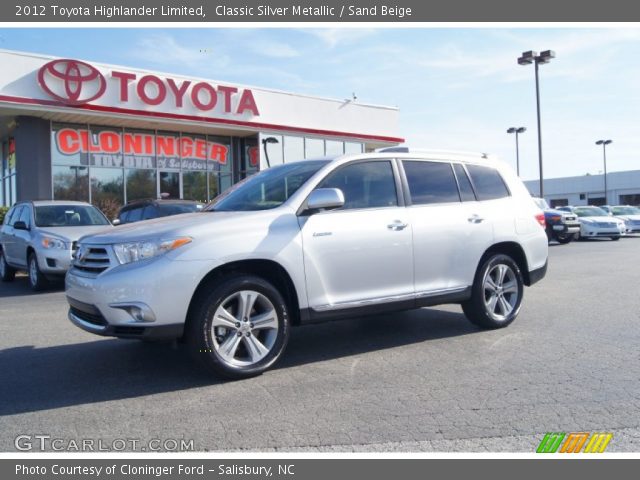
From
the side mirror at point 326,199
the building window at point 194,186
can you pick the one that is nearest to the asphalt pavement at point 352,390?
the side mirror at point 326,199

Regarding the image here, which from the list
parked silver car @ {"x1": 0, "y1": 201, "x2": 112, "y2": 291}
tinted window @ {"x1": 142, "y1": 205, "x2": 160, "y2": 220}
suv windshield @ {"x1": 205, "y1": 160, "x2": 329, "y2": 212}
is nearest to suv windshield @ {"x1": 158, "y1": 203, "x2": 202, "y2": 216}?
tinted window @ {"x1": 142, "y1": 205, "x2": 160, "y2": 220}

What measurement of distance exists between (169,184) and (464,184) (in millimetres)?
17558

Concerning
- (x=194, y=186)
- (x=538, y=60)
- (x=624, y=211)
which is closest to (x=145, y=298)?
(x=194, y=186)

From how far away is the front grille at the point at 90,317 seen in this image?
460cm

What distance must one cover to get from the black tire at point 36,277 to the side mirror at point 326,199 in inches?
288

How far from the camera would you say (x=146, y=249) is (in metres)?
4.56

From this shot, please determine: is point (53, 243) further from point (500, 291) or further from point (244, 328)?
point (500, 291)

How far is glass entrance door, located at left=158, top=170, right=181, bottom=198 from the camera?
22080mm

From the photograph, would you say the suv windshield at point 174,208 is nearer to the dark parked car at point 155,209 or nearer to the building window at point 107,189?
the dark parked car at point 155,209

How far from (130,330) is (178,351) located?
144cm
